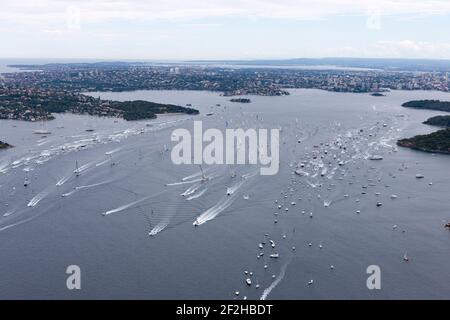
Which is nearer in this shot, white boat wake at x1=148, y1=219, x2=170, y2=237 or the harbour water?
the harbour water

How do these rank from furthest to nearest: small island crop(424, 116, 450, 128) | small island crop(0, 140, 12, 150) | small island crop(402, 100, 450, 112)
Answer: small island crop(402, 100, 450, 112), small island crop(424, 116, 450, 128), small island crop(0, 140, 12, 150)

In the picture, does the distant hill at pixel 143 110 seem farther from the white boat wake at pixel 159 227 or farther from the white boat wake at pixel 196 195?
the white boat wake at pixel 159 227

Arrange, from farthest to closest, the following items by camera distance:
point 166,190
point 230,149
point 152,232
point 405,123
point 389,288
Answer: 1. point 405,123
2. point 230,149
3. point 166,190
4. point 152,232
5. point 389,288

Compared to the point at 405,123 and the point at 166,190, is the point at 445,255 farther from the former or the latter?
the point at 405,123

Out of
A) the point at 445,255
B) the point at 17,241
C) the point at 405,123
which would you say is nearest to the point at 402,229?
the point at 445,255

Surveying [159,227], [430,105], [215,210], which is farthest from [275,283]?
[430,105]

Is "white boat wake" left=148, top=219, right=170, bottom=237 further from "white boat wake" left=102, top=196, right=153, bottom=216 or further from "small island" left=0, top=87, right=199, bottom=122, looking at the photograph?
"small island" left=0, top=87, right=199, bottom=122

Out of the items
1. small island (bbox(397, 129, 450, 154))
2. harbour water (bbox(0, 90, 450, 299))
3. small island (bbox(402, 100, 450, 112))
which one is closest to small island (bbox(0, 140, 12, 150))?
harbour water (bbox(0, 90, 450, 299))
